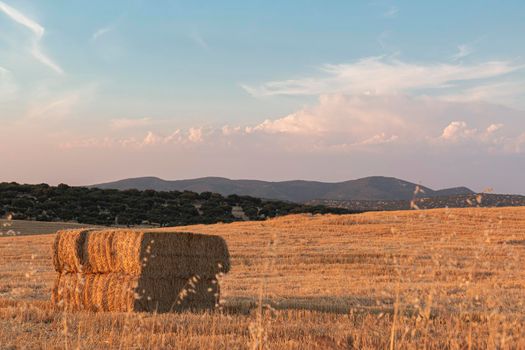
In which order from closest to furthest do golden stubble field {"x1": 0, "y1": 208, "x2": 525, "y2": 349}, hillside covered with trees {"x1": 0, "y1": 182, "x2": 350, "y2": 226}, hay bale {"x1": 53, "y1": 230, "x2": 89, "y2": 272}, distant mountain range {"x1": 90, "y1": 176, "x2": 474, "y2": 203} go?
1. golden stubble field {"x1": 0, "y1": 208, "x2": 525, "y2": 349}
2. hay bale {"x1": 53, "y1": 230, "x2": 89, "y2": 272}
3. hillside covered with trees {"x1": 0, "y1": 182, "x2": 350, "y2": 226}
4. distant mountain range {"x1": 90, "y1": 176, "x2": 474, "y2": 203}

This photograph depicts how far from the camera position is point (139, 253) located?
10305 millimetres

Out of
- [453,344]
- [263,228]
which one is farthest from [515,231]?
[453,344]

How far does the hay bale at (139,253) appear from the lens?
1041 centimetres

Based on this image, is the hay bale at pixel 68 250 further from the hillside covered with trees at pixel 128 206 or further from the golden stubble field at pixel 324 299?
the hillside covered with trees at pixel 128 206

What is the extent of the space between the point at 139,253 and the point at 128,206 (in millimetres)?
50551

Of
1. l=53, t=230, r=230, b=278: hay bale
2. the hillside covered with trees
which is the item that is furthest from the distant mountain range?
l=53, t=230, r=230, b=278: hay bale

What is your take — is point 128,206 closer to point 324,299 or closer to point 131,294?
point 324,299

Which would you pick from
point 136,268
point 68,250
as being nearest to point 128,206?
point 68,250

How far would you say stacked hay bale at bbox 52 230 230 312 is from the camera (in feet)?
34.0

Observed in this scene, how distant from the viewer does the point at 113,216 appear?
56281 millimetres

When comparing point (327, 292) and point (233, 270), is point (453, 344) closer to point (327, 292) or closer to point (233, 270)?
point (327, 292)

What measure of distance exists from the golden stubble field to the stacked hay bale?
617mm

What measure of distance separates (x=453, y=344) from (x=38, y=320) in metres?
5.16

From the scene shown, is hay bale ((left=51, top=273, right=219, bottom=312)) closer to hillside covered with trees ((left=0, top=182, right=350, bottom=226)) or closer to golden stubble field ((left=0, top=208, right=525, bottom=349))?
golden stubble field ((left=0, top=208, right=525, bottom=349))
